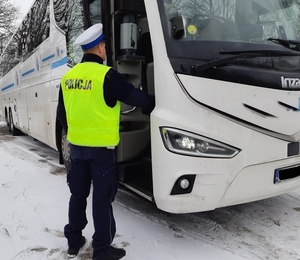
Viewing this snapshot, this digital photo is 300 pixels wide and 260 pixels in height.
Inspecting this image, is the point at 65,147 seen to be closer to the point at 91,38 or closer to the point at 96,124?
the point at 96,124

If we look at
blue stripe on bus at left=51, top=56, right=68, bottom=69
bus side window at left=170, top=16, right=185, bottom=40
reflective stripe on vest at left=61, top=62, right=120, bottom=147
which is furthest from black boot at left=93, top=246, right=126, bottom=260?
blue stripe on bus at left=51, top=56, right=68, bottom=69

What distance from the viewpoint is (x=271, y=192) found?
10.7ft

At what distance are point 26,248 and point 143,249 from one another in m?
1.07

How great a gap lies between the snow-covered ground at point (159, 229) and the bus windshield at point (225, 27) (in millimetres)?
1712

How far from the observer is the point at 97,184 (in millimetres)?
2816

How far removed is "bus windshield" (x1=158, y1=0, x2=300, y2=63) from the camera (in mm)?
2965

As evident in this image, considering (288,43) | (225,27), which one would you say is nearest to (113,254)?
(225,27)

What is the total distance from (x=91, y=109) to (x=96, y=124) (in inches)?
4.9

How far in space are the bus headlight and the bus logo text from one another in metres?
0.75

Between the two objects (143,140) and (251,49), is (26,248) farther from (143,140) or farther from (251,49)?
(251,49)

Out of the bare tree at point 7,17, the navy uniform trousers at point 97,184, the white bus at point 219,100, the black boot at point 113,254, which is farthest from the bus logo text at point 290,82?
the bare tree at point 7,17

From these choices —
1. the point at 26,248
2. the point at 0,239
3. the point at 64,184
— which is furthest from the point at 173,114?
the point at 64,184

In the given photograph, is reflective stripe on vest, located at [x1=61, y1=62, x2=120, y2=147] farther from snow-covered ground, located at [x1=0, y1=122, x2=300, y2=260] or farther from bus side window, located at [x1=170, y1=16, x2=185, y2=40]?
snow-covered ground, located at [x1=0, y1=122, x2=300, y2=260]

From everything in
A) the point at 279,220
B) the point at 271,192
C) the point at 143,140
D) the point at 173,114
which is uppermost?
the point at 173,114
